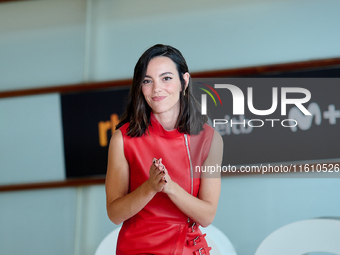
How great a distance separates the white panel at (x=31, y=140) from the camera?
263cm

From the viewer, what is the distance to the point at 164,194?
969 mm

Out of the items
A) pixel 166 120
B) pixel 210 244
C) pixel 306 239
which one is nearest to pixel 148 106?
pixel 166 120

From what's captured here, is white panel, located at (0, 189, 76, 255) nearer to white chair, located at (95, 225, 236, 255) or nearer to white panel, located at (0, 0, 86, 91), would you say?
white panel, located at (0, 0, 86, 91)

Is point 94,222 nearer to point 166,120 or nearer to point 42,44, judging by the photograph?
point 42,44

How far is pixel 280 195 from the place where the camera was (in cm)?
231

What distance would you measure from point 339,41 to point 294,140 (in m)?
0.79

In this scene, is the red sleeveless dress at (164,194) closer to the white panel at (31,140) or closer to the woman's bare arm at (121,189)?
the woman's bare arm at (121,189)

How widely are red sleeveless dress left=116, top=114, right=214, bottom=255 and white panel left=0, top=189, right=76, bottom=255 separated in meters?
1.72

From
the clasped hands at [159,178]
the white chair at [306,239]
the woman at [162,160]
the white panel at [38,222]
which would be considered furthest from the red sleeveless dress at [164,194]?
the white panel at [38,222]

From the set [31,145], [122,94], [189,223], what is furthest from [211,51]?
[189,223]

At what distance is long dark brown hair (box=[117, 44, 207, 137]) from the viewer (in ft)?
3.26

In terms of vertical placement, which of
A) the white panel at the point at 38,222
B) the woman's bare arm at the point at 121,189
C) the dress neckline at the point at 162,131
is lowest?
the white panel at the point at 38,222

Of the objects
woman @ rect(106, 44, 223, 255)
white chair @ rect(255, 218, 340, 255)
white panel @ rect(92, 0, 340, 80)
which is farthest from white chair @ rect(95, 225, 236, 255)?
white panel @ rect(92, 0, 340, 80)

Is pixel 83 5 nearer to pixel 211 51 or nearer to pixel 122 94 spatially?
pixel 122 94
